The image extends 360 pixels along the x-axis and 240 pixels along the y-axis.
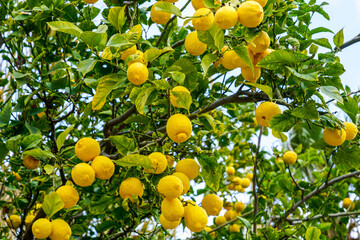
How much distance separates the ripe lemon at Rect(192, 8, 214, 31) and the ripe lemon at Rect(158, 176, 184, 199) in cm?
43

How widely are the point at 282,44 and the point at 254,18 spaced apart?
1.95 ft

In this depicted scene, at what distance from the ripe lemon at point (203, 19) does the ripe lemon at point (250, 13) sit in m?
0.09

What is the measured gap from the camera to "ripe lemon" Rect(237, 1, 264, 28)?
0.93 m

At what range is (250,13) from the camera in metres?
0.93

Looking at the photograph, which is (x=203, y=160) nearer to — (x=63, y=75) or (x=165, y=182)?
(x=165, y=182)

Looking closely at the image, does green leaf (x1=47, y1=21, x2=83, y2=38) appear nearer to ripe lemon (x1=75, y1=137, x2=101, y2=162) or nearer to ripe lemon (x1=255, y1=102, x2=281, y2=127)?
ripe lemon (x1=75, y1=137, x2=101, y2=162)

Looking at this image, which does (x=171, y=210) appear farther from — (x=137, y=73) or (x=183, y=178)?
(x=137, y=73)


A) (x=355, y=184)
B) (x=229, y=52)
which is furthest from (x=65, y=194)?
(x=355, y=184)

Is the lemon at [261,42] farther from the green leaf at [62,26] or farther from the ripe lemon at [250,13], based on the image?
the green leaf at [62,26]

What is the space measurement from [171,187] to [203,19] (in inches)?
18.6

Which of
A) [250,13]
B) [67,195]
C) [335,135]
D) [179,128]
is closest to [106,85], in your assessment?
[179,128]

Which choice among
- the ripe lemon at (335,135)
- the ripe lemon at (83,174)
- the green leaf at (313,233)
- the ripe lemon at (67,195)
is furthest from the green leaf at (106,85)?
the green leaf at (313,233)

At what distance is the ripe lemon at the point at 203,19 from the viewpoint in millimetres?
996

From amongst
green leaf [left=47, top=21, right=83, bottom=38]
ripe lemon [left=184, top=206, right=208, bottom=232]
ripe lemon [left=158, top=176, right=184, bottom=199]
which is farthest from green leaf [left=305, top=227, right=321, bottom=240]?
green leaf [left=47, top=21, right=83, bottom=38]
